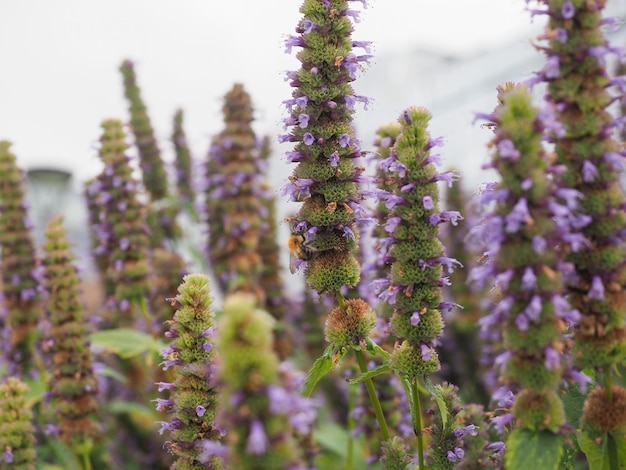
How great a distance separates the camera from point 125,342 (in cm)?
790

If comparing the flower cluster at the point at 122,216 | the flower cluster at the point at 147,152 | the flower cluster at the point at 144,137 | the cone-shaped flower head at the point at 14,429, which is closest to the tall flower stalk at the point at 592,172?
the cone-shaped flower head at the point at 14,429

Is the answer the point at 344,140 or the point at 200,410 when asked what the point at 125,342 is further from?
the point at 200,410

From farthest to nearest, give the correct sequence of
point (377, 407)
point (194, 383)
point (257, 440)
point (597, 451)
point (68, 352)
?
1. point (68, 352)
2. point (377, 407)
3. point (194, 383)
4. point (597, 451)
5. point (257, 440)

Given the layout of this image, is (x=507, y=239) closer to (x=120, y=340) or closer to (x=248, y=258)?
(x=120, y=340)

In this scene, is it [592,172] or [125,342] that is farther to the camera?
[125,342]

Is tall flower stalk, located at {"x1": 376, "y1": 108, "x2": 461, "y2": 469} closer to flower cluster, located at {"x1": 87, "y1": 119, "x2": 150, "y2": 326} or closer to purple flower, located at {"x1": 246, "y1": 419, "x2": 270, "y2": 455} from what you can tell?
purple flower, located at {"x1": 246, "y1": 419, "x2": 270, "y2": 455}

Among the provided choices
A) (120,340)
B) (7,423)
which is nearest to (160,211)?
(120,340)

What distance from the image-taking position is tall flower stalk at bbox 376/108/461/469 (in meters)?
4.14

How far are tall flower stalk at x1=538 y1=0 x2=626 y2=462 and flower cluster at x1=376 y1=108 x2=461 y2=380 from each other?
948 millimetres

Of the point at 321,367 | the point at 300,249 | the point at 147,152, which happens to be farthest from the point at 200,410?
the point at 147,152

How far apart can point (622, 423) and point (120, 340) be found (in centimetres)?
578

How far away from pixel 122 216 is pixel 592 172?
6273mm

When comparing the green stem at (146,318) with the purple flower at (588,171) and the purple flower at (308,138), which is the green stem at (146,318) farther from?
the purple flower at (588,171)

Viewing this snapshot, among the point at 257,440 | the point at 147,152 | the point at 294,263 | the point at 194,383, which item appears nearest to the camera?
the point at 257,440
